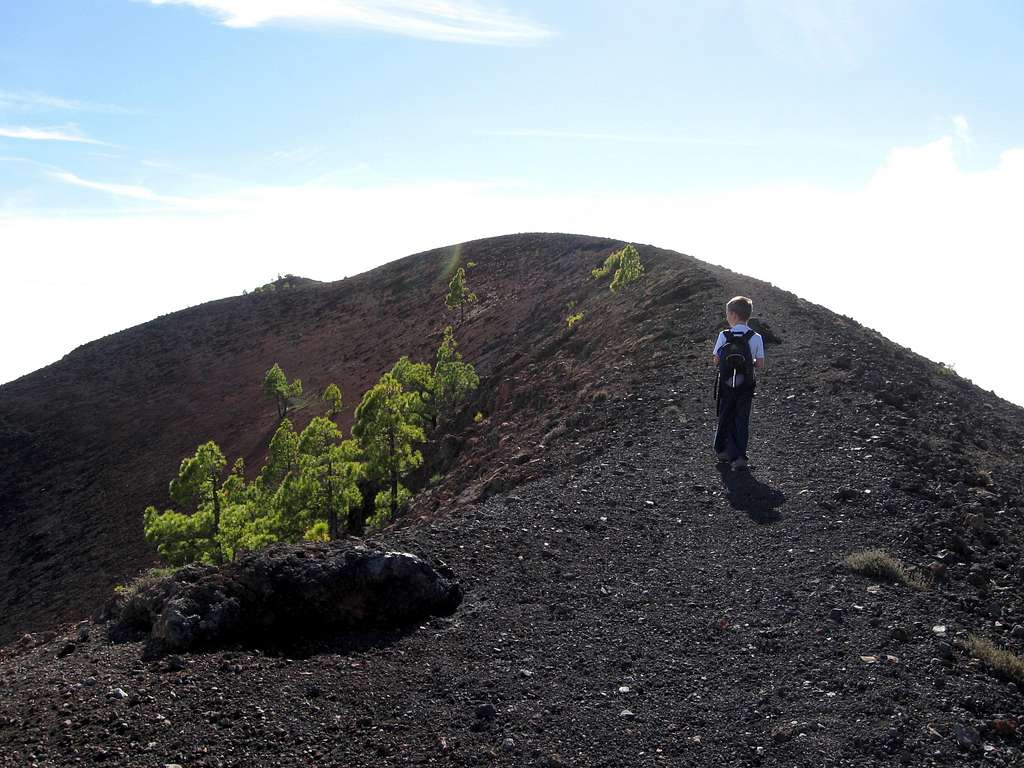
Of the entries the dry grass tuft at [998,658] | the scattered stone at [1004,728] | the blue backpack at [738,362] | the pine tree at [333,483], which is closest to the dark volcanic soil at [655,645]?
the scattered stone at [1004,728]

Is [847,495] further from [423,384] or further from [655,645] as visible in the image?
[423,384]

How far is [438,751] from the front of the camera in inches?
169

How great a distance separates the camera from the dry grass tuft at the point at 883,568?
6.06 m

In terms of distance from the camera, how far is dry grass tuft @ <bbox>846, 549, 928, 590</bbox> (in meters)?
6.06

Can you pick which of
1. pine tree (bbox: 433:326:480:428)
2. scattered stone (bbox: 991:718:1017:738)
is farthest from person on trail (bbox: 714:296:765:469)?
pine tree (bbox: 433:326:480:428)

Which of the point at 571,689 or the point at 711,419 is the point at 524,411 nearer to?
the point at 711,419

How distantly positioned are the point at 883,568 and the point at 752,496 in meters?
2.14

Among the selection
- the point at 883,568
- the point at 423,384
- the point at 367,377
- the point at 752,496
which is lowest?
the point at 883,568

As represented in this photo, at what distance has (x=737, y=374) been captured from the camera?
898 centimetres

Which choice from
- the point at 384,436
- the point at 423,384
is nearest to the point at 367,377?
the point at 423,384

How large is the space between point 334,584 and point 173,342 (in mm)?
58657

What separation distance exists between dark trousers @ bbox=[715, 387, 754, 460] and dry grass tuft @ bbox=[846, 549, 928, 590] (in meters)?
2.84

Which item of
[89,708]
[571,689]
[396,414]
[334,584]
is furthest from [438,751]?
[396,414]

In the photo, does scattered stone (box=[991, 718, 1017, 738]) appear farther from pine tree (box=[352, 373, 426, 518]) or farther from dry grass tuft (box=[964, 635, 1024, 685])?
pine tree (box=[352, 373, 426, 518])
